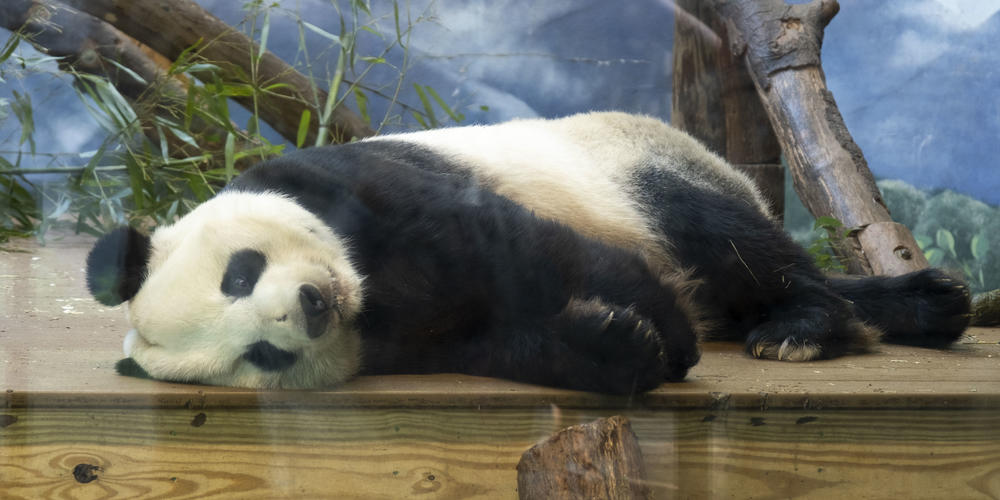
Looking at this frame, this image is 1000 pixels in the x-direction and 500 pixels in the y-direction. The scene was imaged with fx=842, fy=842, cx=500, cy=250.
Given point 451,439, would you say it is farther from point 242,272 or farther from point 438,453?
point 242,272

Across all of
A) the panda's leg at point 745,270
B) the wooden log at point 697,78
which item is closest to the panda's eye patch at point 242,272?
the wooden log at point 697,78

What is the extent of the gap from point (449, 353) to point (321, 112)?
45.7 inches

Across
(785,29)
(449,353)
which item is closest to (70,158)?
(449,353)

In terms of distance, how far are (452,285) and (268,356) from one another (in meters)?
0.44

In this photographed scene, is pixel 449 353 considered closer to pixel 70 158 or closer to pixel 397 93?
pixel 397 93

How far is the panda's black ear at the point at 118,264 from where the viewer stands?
5.99ft

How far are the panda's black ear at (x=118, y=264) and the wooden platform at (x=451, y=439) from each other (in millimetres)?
223

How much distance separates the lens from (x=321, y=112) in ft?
8.95

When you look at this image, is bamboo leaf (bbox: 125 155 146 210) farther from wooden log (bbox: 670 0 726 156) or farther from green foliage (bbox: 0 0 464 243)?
wooden log (bbox: 670 0 726 156)

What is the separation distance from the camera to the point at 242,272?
1729 mm

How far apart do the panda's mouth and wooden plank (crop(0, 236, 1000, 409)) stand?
79 millimetres

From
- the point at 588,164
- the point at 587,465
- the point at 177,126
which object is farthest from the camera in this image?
the point at 588,164

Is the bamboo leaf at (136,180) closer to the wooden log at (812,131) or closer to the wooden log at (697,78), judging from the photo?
the wooden log at (697,78)

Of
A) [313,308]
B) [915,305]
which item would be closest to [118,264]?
[313,308]
